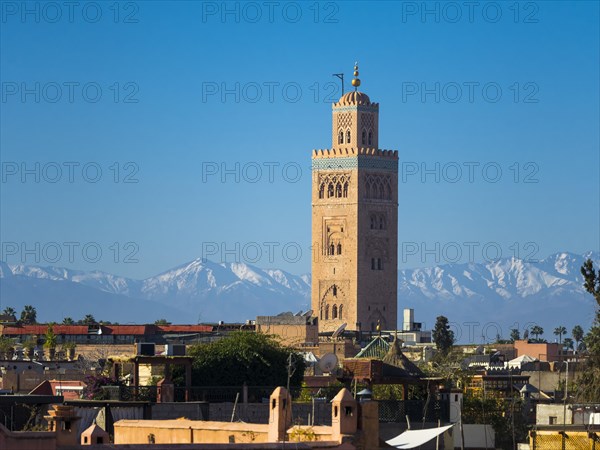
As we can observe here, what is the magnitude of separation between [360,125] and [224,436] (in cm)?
13614

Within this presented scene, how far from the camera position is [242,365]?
6550 centimetres

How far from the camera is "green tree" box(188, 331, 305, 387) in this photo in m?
63.6

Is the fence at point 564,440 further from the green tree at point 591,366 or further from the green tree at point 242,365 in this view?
the green tree at point 591,366

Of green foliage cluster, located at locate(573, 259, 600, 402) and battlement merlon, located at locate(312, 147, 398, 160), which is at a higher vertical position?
battlement merlon, located at locate(312, 147, 398, 160)

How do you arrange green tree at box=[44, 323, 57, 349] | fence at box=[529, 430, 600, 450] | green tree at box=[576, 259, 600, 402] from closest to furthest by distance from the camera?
A: fence at box=[529, 430, 600, 450], green tree at box=[576, 259, 600, 402], green tree at box=[44, 323, 57, 349]

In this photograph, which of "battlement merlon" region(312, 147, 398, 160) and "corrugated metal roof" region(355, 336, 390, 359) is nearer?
"corrugated metal roof" region(355, 336, 390, 359)

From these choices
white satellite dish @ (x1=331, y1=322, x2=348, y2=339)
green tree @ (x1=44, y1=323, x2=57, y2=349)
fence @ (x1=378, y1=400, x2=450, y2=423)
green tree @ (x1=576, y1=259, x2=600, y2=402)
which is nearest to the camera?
fence @ (x1=378, y1=400, x2=450, y2=423)

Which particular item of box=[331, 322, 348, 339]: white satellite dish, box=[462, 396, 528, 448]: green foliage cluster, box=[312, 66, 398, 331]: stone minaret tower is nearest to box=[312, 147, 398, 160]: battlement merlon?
box=[312, 66, 398, 331]: stone minaret tower

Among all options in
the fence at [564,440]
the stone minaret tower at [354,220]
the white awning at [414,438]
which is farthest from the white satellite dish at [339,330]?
the white awning at [414,438]

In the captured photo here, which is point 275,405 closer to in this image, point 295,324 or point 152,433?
point 152,433

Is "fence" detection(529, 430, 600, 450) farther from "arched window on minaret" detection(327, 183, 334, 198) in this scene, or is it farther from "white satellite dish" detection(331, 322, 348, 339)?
"arched window on minaret" detection(327, 183, 334, 198)

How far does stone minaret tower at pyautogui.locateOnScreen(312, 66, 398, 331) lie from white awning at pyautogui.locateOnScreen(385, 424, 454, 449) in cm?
12737

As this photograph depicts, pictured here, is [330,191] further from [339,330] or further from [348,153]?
[339,330]

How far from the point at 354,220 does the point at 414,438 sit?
13147 centimetres
